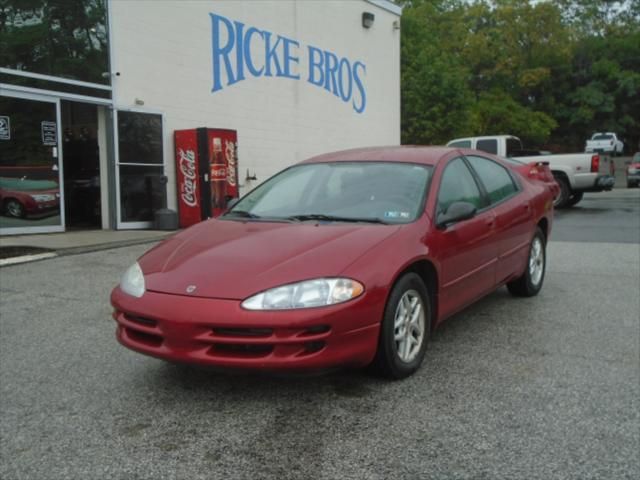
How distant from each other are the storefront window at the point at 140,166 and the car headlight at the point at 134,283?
8307 mm

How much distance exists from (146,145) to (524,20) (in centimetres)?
4013

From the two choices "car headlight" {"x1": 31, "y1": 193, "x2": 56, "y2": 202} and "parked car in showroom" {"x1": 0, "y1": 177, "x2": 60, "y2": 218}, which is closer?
"parked car in showroom" {"x1": 0, "y1": 177, "x2": 60, "y2": 218}

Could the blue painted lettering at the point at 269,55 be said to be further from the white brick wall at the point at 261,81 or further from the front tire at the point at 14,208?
the front tire at the point at 14,208

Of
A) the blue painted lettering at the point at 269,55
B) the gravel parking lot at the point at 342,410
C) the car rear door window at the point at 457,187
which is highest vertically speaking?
the blue painted lettering at the point at 269,55

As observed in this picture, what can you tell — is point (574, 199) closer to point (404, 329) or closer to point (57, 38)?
point (57, 38)

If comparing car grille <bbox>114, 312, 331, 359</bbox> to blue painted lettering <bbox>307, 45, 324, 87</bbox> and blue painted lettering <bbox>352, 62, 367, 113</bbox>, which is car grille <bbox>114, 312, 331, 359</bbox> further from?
blue painted lettering <bbox>352, 62, 367, 113</bbox>

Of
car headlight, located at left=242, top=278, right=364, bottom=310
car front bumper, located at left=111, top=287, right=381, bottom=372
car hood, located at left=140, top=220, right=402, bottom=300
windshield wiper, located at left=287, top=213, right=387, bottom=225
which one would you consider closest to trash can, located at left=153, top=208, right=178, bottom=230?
car hood, located at left=140, top=220, right=402, bottom=300

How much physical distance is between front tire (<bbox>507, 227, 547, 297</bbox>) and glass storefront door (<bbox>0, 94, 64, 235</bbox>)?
807 cm

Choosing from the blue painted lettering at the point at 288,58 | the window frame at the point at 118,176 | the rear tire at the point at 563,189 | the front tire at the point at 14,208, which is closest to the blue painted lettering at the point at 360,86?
the blue painted lettering at the point at 288,58

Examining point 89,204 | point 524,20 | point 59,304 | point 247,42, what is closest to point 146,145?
point 89,204

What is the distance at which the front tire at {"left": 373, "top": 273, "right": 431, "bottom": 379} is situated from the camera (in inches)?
133

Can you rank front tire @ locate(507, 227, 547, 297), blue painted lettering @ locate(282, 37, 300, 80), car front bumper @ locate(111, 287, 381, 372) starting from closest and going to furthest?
car front bumper @ locate(111, 287, 381, 372) < front tire @ locate(507, 227, 547, 297) < blue painted lettering @ locate(282, 37, 300, 80)

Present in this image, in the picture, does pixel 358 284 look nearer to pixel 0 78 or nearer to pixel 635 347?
pixel 635 347

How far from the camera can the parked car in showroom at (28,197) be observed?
990 cm
